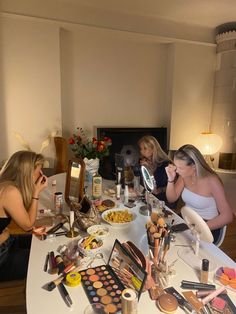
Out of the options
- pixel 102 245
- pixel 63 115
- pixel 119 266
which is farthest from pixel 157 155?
pixel 63 115

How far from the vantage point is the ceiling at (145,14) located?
315 centimetres

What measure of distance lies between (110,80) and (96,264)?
320cm

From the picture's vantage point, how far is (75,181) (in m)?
1.65

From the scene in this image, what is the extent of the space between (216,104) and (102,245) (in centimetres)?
372

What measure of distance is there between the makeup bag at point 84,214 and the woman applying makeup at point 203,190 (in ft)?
2.18

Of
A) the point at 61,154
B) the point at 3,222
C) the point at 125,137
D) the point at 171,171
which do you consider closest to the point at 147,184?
the point at 171,171

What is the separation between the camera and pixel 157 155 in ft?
7.67

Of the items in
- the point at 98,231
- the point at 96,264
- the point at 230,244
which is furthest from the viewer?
the point at 230,244

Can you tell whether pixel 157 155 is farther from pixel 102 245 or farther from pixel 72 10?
pixel 72 10

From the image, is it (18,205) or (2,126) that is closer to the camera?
(18,205)

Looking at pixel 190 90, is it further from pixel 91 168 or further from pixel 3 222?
pixel 3 222

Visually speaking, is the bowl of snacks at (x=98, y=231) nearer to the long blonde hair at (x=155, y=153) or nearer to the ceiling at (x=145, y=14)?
the long blonde hair at (x=155, y=153)

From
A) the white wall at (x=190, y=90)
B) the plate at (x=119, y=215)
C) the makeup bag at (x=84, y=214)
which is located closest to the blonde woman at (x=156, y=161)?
the plate at (x=119, y=215)

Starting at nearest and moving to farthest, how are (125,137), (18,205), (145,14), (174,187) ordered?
(18,205)
(174,187)
(145,14)
(125,137)
